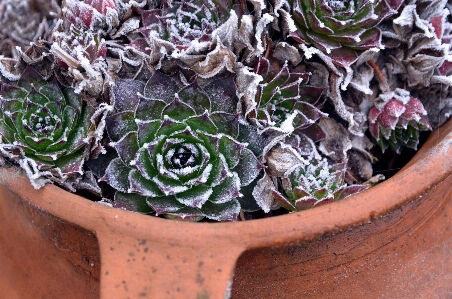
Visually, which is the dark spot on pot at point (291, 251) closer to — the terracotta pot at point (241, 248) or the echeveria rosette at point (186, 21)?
the terracotta pot at point (241, 248)

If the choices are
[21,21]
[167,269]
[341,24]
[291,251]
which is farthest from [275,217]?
[21,21]

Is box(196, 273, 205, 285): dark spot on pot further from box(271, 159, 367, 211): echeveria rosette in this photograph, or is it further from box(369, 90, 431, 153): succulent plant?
box(369, 90, 431, 153): succulent plant

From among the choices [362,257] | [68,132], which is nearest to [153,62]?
[68,132]

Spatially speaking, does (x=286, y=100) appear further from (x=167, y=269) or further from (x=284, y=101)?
(x=167, y=269)

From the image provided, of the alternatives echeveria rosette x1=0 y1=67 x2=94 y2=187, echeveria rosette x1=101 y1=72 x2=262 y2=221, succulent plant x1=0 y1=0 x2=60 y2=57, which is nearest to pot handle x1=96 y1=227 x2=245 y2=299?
echeveria rosette x1=101 y1=72 x2=262 y2=221

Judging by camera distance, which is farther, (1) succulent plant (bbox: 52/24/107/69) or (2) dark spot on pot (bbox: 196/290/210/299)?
(1) succulent plant (bbox: 52/24/107/69)

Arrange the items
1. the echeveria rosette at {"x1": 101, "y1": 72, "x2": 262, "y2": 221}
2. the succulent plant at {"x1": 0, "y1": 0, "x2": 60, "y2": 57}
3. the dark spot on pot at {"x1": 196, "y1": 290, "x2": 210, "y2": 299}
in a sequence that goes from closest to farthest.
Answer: the dark spot on pot at {"x1": 196, "y1": 290, "x2": 210, "y2": 299} → the echeveria rosette at {"x1": 101, "y1": 72, "x2": 262, "y2": 221} → the succulent plant at {"x1": 0, "y1": 0, "x2": 60, "y2": 57}

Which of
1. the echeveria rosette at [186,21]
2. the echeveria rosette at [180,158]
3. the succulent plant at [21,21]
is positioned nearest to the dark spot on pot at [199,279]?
the echeveria rosette at [180,158]
